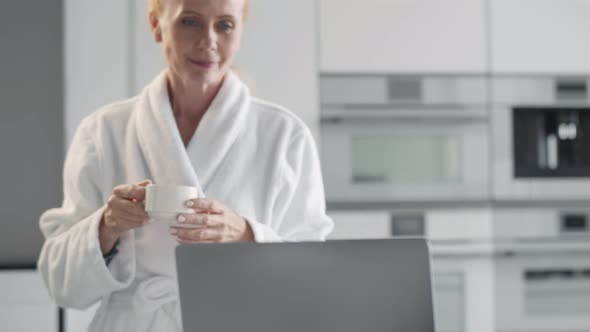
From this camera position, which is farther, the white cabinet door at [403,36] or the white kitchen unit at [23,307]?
the white cabinet door at [403,36]

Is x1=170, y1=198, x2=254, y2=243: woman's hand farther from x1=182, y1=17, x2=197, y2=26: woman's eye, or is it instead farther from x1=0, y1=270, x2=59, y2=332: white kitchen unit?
x1=0, y1=270, x2=59, y2=332: white kitchen unit

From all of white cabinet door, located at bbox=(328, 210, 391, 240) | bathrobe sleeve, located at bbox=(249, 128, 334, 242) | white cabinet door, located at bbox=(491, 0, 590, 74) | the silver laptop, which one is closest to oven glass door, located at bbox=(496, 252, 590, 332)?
white cabinet door, located at bbox=(328, 210, 391, 240)

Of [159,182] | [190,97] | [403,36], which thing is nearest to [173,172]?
[159,182]

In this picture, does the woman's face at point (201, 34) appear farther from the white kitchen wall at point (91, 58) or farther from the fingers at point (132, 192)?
the white kitchen wall at point (91, 58)

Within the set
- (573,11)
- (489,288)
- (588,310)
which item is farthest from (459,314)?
(573,11)

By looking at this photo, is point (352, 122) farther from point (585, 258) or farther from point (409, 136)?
point (585, 258)

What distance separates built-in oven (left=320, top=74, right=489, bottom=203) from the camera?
2758 millimetres

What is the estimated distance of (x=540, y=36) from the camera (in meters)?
2.90

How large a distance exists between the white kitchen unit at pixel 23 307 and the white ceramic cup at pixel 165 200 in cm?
143

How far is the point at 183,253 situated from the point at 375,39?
2.06 metres

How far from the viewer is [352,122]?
2.76 meters

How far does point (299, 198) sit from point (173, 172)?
25 centimetres

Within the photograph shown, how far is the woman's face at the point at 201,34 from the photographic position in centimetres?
135

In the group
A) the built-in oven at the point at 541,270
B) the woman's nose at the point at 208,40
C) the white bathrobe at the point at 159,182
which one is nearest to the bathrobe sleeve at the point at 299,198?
the white bathrobe at the point at 159,182
